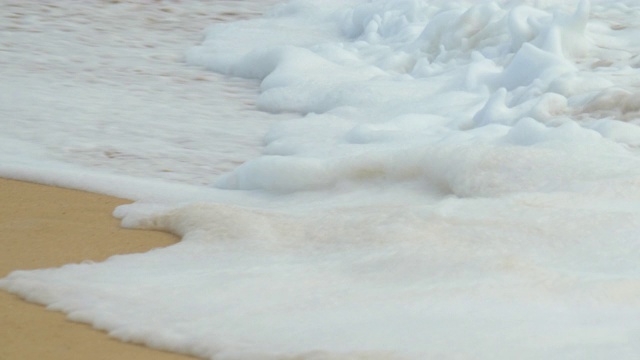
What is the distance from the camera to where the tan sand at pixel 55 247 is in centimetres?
190

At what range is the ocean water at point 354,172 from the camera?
1998mm

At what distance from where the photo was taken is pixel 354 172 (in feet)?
10.1

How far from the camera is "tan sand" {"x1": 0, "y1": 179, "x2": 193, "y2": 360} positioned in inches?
74.7

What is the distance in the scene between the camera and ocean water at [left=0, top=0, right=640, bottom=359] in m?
2.00

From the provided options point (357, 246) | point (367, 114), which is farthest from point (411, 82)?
point (357, 246)

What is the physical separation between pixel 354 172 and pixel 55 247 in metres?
0.92

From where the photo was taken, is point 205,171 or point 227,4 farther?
point 227,4

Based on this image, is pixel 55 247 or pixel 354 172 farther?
pixel 354 172

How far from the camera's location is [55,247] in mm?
2482

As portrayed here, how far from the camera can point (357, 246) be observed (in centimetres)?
242

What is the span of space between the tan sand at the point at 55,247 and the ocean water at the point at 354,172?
0.04 metres

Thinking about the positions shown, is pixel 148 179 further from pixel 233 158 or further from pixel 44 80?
pixel 44 80

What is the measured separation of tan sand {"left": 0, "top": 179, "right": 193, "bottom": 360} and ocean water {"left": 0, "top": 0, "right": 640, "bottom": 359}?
41 mm

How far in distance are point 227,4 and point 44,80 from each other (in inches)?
91.9
